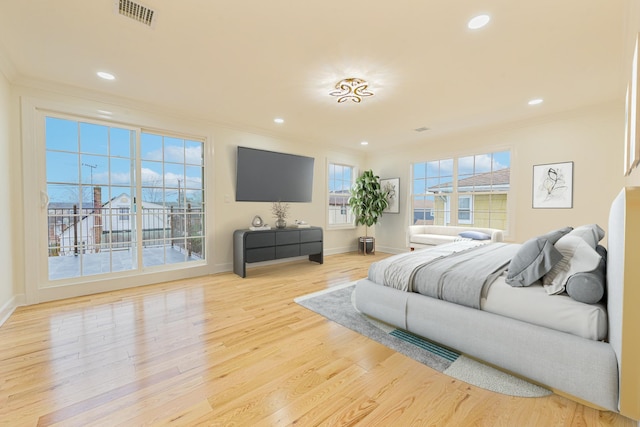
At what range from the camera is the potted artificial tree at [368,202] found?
6.05 m

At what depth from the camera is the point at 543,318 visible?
5.22 feet

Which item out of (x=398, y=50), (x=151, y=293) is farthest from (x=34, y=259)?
(x=398, y=50)

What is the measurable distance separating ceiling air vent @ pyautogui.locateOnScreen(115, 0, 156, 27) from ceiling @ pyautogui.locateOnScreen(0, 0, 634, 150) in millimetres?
49

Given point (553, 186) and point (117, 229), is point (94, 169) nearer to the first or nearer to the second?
point (117, 229)

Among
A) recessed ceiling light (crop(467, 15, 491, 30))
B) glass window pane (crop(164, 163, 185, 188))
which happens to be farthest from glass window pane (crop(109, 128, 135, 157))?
recessed ceiling light (crop(467, 15, 491, 30))

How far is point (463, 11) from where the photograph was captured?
1.89m

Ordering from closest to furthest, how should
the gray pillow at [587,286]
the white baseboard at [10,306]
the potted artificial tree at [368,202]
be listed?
the gray pillow at [587,286] < the white baseboard at [10,306] < the potted artificial tree at [368,202]

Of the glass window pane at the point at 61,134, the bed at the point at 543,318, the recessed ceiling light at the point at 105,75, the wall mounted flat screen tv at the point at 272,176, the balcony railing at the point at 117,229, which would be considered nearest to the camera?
the bed at the point at 543,318

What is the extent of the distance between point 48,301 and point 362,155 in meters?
6.05

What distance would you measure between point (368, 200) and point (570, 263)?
4423 mm

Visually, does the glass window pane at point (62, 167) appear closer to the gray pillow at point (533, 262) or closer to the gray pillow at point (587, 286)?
the gray pillow at point (533, 262)

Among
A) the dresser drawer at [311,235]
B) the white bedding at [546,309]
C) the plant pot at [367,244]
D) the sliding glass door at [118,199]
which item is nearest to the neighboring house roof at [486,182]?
the plant pot at [367,244]

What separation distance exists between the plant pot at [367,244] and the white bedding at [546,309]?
165 inches

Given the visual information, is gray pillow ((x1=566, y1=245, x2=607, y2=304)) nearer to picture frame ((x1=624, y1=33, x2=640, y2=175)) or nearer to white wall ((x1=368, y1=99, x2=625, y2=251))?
picture frame ((x1=624, y1=33, x2=640, y2=175))
